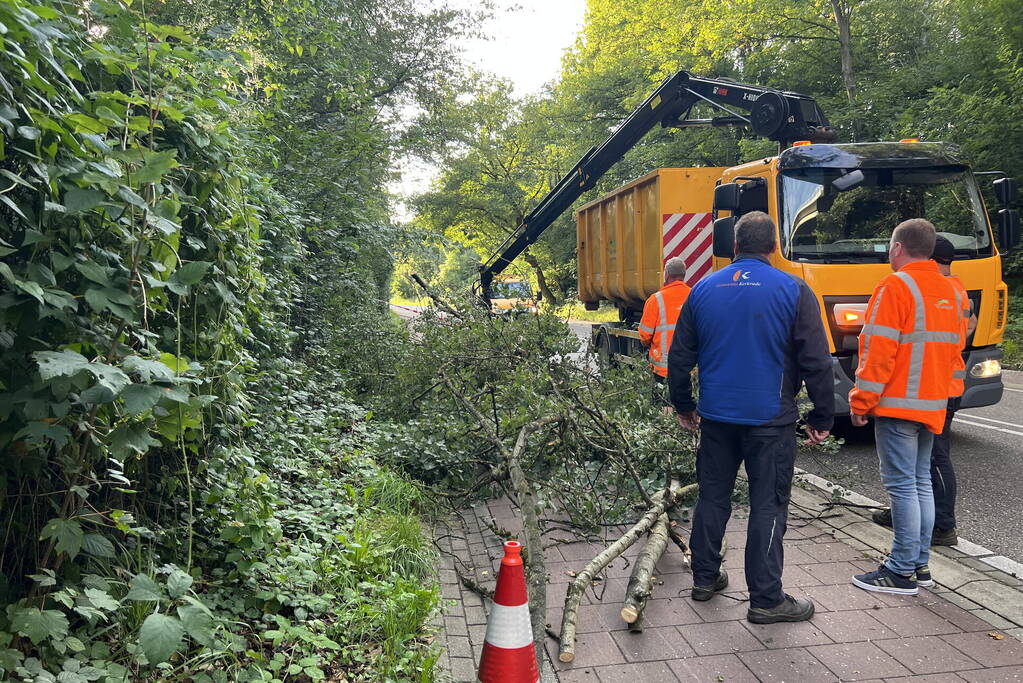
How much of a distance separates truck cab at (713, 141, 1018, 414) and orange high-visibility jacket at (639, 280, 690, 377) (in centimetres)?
70

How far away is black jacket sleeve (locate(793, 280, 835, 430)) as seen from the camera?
3785 millimetres

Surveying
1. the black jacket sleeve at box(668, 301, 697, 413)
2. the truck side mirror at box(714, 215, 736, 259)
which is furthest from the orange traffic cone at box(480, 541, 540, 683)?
Result: the truck side mirror at box(714, 215, 736, 259)

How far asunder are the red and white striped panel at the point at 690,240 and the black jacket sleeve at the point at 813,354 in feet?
18.6

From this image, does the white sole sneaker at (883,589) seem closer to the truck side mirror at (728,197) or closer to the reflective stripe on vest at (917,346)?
the reflective stripe on vest at (917,346)

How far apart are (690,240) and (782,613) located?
254 inches

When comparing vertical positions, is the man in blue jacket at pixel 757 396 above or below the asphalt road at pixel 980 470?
above

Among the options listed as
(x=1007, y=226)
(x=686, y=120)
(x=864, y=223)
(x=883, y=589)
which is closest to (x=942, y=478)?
(x=883, y=589)

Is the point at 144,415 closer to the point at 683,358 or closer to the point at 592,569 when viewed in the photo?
the point at 592,569

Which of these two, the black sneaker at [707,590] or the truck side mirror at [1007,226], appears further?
the truck side mirror at [1007,226]

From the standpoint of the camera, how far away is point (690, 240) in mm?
9555

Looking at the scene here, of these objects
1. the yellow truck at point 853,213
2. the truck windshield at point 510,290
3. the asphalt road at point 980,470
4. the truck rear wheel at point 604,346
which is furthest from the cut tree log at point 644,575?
the truck rear wheel at point 604,346

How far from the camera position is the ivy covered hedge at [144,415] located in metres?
2.12

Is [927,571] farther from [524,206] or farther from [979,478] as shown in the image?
[524,206]

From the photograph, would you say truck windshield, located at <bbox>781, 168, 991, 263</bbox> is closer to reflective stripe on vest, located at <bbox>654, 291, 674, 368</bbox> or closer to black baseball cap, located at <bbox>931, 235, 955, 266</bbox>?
reflective stripe on vest, located at <bbox>654, 291, 674, 368</bbox>
